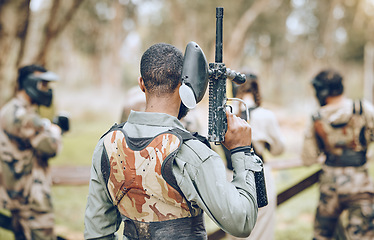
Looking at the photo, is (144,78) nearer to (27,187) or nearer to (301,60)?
(27,187)

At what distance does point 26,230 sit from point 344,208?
3.17m

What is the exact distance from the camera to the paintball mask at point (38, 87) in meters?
3.79

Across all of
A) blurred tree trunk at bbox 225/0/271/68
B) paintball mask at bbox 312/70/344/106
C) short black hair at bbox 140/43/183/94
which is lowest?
short black hair at bbox 140/43/183/94

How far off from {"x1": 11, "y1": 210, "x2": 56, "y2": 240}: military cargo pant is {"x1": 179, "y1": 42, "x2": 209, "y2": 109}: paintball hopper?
2824mm

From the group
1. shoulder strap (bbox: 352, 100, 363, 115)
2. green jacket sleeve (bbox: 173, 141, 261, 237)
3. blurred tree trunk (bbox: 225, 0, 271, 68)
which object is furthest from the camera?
blurred tree trunk (bbox: 225, 0, 271, 68)

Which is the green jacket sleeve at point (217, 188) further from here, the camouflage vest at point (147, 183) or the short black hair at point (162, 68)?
the short black hair at point (162, 68)

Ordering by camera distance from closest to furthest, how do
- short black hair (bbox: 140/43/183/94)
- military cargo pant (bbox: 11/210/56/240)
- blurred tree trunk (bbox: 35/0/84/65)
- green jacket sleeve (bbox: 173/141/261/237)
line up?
1. green jacket sleeve (bbox: 173/141/261/237)
2. short black hair (bbox: 140/43/183/94)
3. military cargo pant (bbox: 11/210/56/240)
4. blurred tree trunk (bbox: 35/0/84/65)

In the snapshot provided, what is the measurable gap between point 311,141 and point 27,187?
2897 millimetres

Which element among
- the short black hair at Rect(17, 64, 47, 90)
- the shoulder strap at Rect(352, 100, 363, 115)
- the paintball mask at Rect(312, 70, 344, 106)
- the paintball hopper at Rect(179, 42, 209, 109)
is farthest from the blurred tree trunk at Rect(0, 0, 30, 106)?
the paintball hopper at Rect(179, 42, 209, 109)

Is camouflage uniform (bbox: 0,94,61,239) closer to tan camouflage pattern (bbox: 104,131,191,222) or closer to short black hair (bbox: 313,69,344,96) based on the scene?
tan camouflage pattern (bbox: 104,131,191,222)

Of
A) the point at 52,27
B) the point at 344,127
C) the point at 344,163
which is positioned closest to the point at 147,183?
the point at 344,127

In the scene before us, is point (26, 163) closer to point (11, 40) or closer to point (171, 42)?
point (11, 40)

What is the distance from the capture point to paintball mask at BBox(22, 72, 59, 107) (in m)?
3.79

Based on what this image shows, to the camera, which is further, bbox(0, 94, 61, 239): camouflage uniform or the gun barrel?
bbox(0, 94, 61, 239): camouflage uniform
